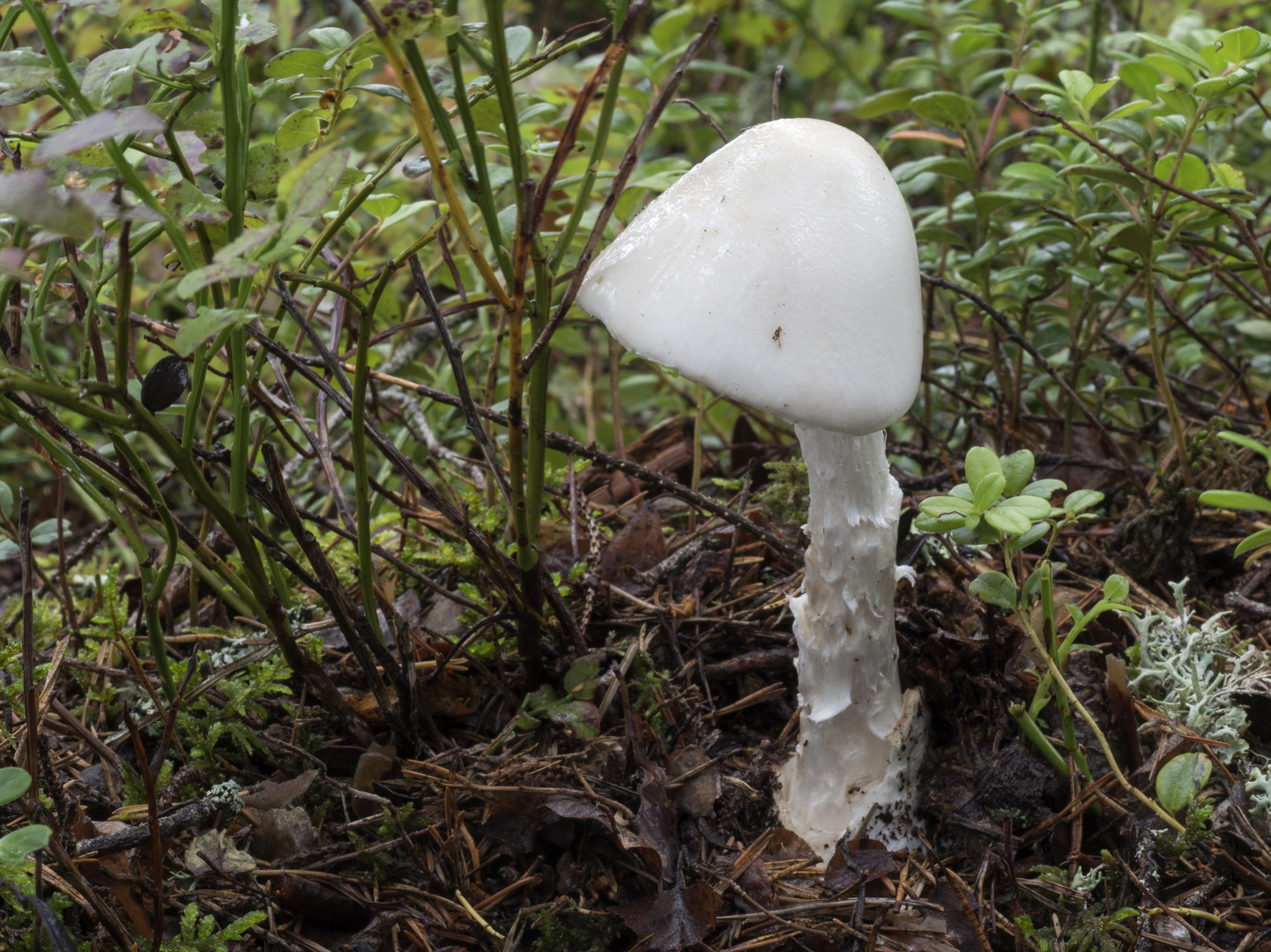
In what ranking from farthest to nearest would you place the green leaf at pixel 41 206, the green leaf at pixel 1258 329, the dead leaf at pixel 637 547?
the green leaf at pixel 1258 329, the dead leaf at pixel 637 547, the green leaf at pixel 41 206

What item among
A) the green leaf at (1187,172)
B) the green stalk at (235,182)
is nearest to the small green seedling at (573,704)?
the green stalk at (235,182)

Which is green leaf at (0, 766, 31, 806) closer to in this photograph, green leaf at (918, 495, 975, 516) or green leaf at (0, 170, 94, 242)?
green leaf at (0, 170, 94, 242)

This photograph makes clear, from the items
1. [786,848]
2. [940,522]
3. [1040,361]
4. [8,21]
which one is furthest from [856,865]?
[8,21]

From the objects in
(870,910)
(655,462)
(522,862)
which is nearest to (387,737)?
(522,862)

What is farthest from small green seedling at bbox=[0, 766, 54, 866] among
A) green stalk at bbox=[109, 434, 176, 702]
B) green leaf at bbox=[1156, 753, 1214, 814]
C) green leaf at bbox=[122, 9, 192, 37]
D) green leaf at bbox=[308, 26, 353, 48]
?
green leaf at bbox=[1156, 753, 1214, 814]

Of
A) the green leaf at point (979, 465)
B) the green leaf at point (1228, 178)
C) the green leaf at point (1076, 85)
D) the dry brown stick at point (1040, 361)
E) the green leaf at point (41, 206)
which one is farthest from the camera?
the dry brown stick at point (1040, 361)

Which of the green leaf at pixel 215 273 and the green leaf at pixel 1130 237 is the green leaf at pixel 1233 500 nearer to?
the green leaf at pixel 1130 237

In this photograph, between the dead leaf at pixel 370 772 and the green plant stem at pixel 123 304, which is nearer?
the green plant stem at pixel 123 304

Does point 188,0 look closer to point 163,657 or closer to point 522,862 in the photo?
point 163,657

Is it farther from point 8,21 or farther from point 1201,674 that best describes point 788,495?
point 8,21
